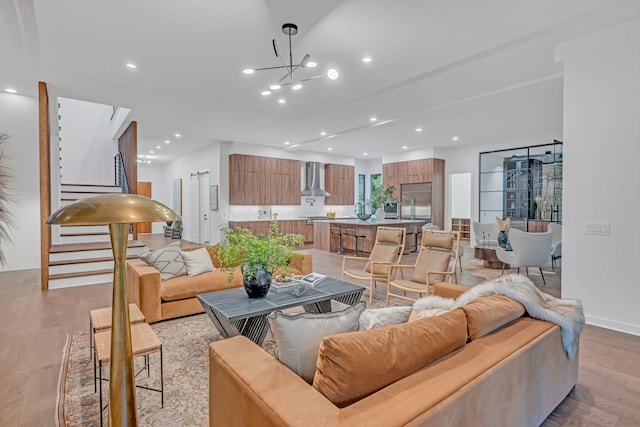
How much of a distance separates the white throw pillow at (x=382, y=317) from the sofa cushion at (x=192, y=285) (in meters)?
2.48

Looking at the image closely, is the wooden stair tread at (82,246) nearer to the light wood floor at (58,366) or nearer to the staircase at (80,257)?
the staircase at (80,257)

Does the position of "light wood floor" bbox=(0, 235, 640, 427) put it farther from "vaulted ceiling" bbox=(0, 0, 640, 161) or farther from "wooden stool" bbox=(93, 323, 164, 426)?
"vaulted ceiling" bbox=(0, 0, 640, 161)

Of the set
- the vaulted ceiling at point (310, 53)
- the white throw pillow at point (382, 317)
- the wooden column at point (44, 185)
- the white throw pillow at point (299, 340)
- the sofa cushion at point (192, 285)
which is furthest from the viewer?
the wooden column at point (44, 185)

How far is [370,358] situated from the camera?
1.17 meters

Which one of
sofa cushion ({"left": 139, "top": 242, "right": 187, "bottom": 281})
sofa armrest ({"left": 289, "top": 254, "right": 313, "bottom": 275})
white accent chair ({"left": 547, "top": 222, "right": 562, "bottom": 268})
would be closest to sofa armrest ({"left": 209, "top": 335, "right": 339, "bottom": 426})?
sofa cushion ({"left": 139, "top": 242, "right": 187, "bottom": 281})

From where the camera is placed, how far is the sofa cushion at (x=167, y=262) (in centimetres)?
369

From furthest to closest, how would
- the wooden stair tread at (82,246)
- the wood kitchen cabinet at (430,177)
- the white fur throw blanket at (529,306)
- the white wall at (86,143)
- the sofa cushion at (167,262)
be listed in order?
1. the wood kitchen cabinet at (430,177)
2. the white wall at (86,143)
3. the wooden stair tread at (82,246)
4. the sofa cushion at (167,262)
5. the white fur throw blanket at (529,306)

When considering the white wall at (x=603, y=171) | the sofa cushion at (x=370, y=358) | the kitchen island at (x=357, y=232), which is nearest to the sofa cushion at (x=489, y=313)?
the sofa cushion at (x=370, y=358)

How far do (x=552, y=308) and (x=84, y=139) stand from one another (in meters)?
10.8

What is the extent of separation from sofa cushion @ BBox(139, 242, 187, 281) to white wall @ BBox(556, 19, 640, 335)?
451 cm

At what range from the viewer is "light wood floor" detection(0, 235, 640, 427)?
79.0 inches

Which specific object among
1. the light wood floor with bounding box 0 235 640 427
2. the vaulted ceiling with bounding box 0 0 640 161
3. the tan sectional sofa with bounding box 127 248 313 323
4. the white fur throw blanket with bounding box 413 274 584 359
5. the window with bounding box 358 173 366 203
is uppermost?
the vaulted ceiling with bounding box 0 0 640 161

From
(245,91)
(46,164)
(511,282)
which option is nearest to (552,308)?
(511,282)

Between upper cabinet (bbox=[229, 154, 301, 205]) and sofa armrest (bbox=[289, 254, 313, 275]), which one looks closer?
sofa armrest (bbox=[289, 254, 313, 275])
